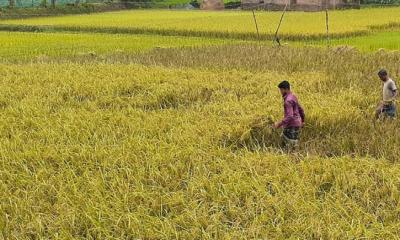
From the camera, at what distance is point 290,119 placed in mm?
5414

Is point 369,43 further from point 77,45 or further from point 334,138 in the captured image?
point 334,138

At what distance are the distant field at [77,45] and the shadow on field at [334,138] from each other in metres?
10.2

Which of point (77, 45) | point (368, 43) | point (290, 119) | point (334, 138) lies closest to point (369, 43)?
point (368, 43)

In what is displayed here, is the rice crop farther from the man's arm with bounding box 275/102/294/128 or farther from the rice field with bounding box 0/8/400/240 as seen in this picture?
the man's arm with bounding box 275/102/294/128

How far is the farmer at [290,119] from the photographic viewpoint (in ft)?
17.6

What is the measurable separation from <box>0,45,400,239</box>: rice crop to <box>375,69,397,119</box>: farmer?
0.19 metres

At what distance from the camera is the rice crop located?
12.1 ft

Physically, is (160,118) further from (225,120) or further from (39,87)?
(39,87)

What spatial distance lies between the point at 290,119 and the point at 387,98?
1611mm

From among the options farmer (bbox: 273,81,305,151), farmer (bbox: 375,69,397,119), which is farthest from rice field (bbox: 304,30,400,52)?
farmer (bbox: 273,81,305,151)

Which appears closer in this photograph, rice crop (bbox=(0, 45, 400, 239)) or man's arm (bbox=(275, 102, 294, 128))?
rice crop (bbox=(0, 45, 400, 239))

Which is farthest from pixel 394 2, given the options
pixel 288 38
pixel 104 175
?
pixel 104 175

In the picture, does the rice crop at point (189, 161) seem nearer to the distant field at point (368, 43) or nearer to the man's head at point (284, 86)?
the man's head at point (284, 86)

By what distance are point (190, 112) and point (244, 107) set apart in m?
0.73
